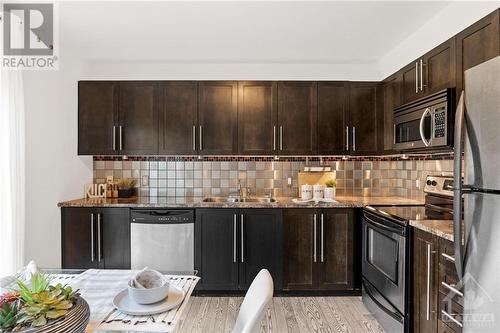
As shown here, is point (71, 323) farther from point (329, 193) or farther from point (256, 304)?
point (329, 193)

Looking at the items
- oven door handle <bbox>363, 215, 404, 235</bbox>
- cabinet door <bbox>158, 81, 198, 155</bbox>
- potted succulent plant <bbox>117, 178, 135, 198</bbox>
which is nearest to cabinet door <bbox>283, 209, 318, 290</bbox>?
oven door handle <bbox>363, 215, 404, 235</bbox>

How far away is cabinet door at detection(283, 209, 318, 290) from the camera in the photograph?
3.02m

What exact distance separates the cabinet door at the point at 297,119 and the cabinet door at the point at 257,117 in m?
0.09

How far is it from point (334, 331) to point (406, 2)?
2.63 metres

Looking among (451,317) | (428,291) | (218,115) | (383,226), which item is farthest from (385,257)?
(218,115)

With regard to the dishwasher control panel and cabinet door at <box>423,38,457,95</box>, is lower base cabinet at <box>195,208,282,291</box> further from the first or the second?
cabinet door at <box>423,38,457,95</box>

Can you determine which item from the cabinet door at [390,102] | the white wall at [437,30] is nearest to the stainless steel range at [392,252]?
the cabinet door at [390,102]

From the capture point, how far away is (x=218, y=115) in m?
3.28

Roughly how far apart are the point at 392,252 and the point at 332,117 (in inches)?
62.1

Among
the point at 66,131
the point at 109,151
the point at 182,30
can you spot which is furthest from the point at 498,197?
the point at 66,131

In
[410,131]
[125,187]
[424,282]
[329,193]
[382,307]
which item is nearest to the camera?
[424,282]

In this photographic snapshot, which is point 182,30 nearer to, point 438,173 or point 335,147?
point 335,147

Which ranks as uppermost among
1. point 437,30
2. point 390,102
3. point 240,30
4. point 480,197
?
point 240,30

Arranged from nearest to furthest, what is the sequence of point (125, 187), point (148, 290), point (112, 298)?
point (148, 290), point (112, 298), point (125, 187)
